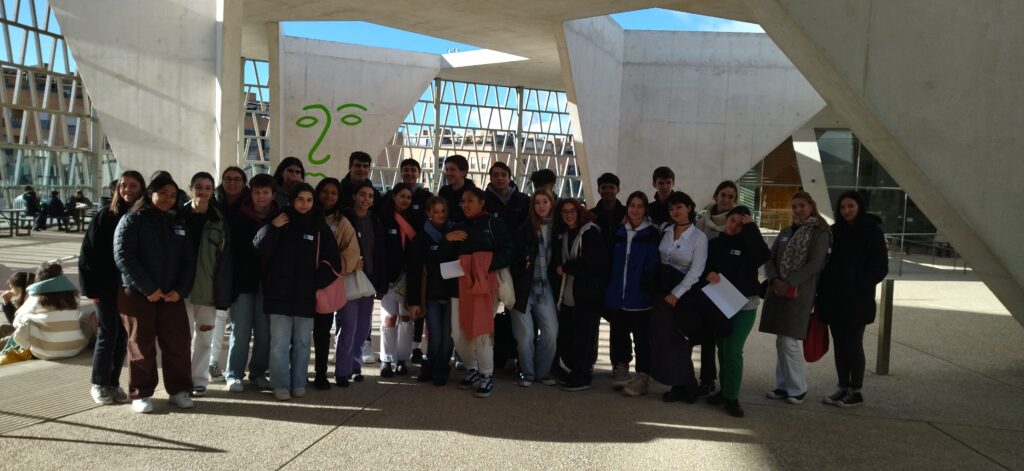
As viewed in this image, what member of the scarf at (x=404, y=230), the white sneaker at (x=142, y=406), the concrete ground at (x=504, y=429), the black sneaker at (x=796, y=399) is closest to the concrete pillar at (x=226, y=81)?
the concrete ground at (x=504, y=429)

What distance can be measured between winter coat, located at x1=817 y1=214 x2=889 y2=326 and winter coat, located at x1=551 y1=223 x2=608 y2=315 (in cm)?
174

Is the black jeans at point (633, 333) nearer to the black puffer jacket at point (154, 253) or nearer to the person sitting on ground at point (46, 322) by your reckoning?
the black puffer jacket at point (154, 253)

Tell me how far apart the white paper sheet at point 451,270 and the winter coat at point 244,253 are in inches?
53.3

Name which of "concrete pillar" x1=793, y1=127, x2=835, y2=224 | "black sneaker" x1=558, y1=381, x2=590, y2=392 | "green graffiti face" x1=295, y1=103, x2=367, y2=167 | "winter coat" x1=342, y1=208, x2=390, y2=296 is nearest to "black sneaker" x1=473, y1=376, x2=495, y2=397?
Answer: "black sneaker" x1=558, y1=381, x2=590, y2=392

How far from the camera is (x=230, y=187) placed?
17.5 feet

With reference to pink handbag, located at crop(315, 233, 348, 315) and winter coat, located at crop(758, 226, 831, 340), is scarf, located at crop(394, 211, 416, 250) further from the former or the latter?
winter coat, located at crop(758, 226, 831, 340)

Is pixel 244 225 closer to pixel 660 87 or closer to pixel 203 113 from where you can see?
pixel 203 113

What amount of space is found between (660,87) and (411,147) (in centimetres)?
1633

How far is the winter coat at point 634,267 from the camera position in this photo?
17.4 feet

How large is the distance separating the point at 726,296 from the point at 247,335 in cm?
362

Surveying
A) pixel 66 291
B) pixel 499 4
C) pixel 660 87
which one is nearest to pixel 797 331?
pixel 66 291

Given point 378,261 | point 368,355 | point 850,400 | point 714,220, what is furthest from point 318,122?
point 850,400

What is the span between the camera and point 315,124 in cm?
2034

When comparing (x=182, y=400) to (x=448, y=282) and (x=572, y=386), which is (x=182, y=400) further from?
(x=572, y=386)
